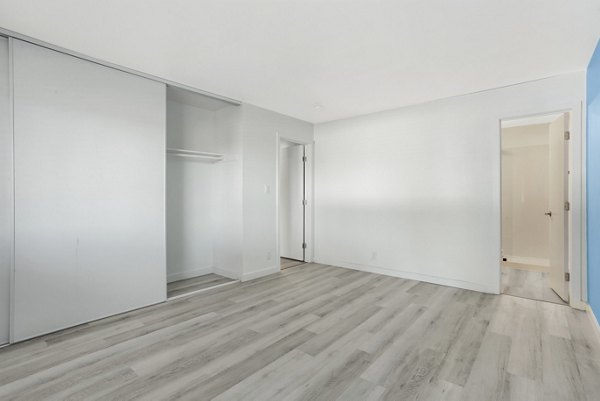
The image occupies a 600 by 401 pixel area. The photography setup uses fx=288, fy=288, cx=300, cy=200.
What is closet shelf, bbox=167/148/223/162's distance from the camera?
12.3 ft

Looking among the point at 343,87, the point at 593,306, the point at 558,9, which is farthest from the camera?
the point at 343,87

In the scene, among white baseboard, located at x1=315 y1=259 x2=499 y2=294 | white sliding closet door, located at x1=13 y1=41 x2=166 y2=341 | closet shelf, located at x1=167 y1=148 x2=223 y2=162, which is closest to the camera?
white sliding closet door, located at x1=13 y1=41 x2=166 y2=341

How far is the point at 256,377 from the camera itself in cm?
193

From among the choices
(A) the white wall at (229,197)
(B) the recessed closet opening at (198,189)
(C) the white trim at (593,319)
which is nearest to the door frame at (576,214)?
(C) the white trim at (593,319)

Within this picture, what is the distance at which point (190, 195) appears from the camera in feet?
14.4

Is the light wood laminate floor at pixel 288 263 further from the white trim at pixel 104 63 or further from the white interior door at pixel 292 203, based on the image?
the white trim at pixel 104 63

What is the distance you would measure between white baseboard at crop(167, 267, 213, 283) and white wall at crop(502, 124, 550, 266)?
5327 millimetres

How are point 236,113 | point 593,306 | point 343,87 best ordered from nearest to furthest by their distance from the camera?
point 593,306 → point 343,87 → point 236,113

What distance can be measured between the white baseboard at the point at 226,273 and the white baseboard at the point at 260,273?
121mm

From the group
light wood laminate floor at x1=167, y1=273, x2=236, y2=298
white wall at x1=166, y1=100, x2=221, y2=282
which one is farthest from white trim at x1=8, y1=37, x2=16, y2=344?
A: white wall at x1=166, y1=100, x2=221, y2=282

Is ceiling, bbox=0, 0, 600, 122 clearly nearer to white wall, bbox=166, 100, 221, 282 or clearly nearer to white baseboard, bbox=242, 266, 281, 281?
white wall, bbox=166, 100, 221, 282

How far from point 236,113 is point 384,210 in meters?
2.68

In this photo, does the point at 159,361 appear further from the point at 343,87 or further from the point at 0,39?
the point at 343,87

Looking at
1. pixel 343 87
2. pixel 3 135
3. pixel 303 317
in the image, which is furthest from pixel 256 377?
pixel 343 87
